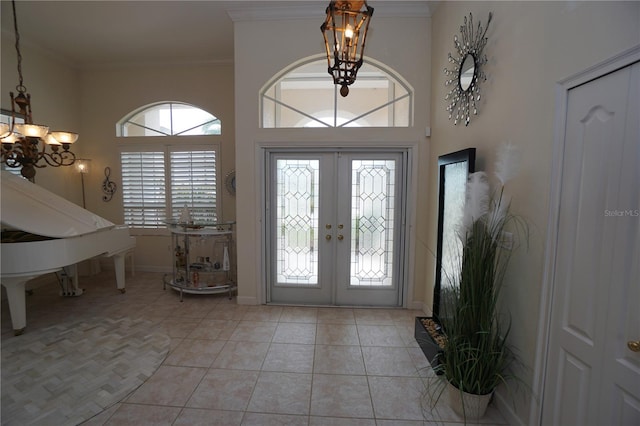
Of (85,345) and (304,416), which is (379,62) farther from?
(85,345)

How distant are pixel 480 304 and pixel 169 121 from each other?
535 cm

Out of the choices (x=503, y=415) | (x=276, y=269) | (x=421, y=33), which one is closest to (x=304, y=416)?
(x=503, y=415)

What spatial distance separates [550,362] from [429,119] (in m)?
2.75

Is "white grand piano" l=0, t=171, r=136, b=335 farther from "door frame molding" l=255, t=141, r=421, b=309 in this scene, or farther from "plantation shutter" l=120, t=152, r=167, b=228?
"door frame molding" l=255, t=141, r=421, b=309

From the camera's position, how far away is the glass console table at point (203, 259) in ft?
13.3

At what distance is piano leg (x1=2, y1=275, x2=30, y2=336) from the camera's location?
9.25 ft

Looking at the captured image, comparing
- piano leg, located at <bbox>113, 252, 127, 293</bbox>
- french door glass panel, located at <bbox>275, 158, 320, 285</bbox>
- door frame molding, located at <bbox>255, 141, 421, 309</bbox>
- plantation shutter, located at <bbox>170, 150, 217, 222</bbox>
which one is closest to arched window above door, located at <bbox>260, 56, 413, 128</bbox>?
door frame molding, located at <bbox>255, 141, 421, 309</bbox>

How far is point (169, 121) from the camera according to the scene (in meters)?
5.02

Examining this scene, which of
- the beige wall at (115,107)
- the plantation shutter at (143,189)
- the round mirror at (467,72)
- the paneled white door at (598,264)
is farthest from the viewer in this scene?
the plantation shutter at (143,189)

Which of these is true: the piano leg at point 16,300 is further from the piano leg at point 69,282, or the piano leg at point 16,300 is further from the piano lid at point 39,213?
the piano leg at point 69,282

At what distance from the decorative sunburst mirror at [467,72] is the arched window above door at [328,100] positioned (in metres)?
0.77

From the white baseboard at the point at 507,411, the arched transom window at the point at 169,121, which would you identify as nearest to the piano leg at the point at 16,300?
the arched transom window at the point at 169,121

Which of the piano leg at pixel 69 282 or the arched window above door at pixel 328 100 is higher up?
the arched window above door at pixel 328 100

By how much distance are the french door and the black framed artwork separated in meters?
0.75
